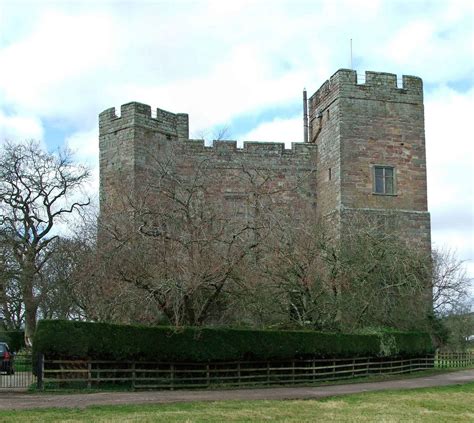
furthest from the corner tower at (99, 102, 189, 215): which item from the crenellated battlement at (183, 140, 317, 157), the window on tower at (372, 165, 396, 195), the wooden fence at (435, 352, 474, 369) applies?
the wooden fence at (435, 352, 474, 369)

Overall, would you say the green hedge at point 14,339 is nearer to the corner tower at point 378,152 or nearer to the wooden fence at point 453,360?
the corner tower at point 378,152

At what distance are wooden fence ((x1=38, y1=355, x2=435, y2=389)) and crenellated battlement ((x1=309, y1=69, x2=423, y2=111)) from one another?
1277 centimetres

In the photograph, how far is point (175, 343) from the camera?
22.3 metres

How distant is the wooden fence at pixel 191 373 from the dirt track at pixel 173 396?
0.90 meters

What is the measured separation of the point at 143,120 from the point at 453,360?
1909 centimetres

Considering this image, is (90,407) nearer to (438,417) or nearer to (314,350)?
(438,417)

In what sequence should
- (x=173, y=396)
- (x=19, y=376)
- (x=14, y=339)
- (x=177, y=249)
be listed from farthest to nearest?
(x=14, y=339) → (x=19, y=376) → (x=177, y=249) → (x=173, y=396)

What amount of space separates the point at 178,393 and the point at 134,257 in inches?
159

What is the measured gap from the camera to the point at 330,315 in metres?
27.9

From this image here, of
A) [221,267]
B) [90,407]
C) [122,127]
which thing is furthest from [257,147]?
[90,407]

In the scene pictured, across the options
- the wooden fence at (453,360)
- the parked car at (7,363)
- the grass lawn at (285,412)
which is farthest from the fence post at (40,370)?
the wooden fence at (453,360)

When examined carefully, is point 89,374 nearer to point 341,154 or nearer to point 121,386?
point 121,386

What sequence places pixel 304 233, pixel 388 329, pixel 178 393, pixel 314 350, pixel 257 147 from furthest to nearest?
1. pixel 257 147
2. pixel 388 329
3. pixel 304 233
4. pixel 314 350
5. pixel 178 393

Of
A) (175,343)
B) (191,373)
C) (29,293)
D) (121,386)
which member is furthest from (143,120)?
(121,386)
